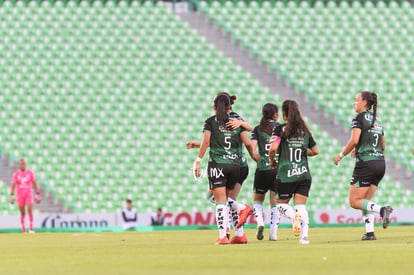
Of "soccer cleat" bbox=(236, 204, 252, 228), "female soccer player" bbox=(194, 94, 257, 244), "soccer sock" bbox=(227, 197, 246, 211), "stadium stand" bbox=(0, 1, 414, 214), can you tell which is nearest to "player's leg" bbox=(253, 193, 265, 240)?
"soccer sock" bbox=(227, 197, 246, 211)

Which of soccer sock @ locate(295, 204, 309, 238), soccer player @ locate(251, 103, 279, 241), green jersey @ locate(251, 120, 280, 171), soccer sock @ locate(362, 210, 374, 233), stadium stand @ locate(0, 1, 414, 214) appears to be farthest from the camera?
stadium stand @ locate(0, 1, 414, 214)

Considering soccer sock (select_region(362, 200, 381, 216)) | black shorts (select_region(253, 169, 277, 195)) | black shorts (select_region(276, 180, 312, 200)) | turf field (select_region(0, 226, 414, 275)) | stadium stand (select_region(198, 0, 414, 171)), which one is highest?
stadium stand (select_region(198, 0, 414, 171))

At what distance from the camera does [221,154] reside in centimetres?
1477

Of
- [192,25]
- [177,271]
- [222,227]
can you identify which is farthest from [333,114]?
[177,271]

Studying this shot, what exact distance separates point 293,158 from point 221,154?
3.61ft

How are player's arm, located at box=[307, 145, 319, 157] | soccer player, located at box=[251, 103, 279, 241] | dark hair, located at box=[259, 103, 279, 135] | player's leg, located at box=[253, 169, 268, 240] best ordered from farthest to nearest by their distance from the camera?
player's leg, located at box=[253, 169, 268, 240] → soccer player, located at box=[251, 103, 279, 241] → dark hair, located at box=[259, 103, 279, 135] → player's arm, located at box=[307, 145, 319, 157]

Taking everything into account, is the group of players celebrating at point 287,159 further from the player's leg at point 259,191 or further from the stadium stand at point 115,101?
the stadium stand at point 115,101

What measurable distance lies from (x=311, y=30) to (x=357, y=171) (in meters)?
19.8

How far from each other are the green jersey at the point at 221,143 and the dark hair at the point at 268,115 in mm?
1615

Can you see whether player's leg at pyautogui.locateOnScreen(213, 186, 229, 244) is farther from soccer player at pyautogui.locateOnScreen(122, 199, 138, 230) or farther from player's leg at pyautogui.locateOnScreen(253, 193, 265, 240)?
soccer player at pyautogui.locateOnScreen(122, 199, 138, 230)

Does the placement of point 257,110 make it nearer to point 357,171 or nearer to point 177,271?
point 357,171

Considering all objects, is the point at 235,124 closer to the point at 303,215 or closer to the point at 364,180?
the point at 303,215

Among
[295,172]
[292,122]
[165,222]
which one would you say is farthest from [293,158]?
[165,222]

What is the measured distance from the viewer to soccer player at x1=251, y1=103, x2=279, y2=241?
16.4m
